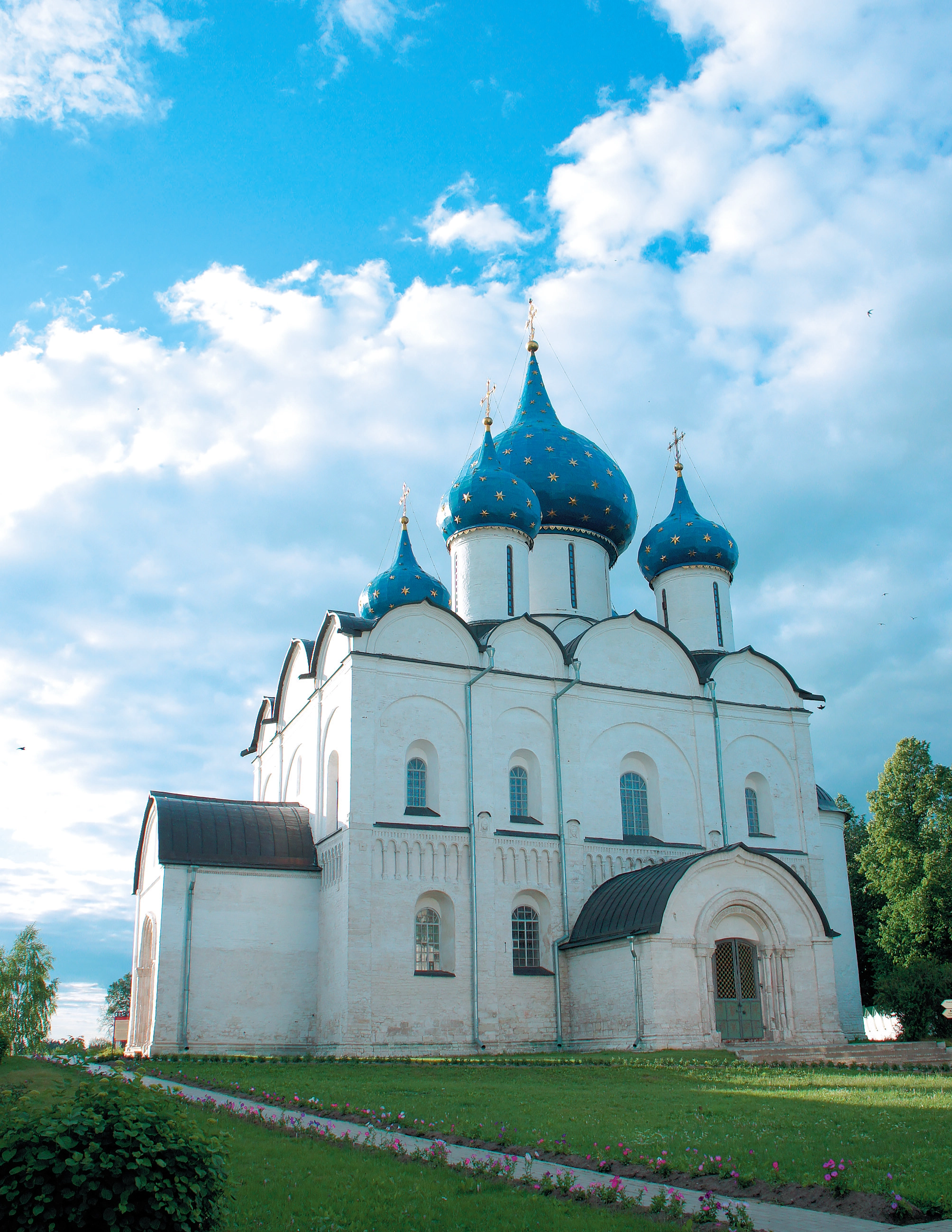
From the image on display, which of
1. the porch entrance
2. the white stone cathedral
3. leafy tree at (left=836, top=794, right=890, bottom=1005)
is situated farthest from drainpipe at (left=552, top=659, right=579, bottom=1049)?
leafy tree at (left=836, top=794, right=890, bottom=1005)

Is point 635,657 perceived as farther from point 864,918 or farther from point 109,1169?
point 109,1169

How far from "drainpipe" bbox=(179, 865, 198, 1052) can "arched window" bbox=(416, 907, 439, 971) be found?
Result: 4.16 metres

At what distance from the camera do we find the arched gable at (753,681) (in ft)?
80.6

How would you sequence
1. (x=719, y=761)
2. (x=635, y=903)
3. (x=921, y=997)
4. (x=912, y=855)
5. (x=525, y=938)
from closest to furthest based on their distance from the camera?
(x=635, y=903)
(x=525, y=938)
(x=921, y=997)
(x=719, y=761)
(x=912, y=855)

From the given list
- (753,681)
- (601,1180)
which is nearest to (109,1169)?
(601,1180)

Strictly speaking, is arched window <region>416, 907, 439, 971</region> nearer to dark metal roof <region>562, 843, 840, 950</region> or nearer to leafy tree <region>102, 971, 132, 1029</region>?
dark metal roof <region>562, 843, 840, 950</region>

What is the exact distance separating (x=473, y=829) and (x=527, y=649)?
408 cm

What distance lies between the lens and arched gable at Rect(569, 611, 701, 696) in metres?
23.1

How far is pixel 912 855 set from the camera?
25.6 m

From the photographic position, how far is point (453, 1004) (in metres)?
19.5

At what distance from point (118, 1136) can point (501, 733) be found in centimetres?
1753

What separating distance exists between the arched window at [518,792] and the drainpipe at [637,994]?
382 centimetres

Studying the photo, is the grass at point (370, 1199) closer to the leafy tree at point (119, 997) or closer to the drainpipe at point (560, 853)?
the drainpipe at point (560, 853)

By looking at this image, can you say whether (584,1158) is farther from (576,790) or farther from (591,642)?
(591,642)
